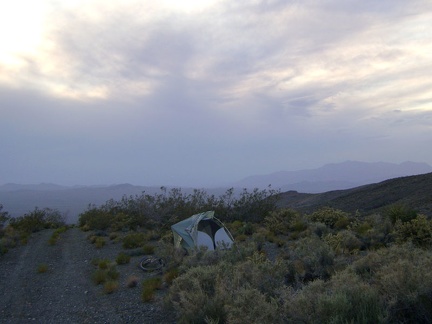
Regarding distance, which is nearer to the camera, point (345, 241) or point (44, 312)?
point (44, 312)

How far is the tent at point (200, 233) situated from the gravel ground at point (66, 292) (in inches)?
69.6

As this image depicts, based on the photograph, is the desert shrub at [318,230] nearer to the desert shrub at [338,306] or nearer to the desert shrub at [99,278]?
the desert shrub at [99,278]

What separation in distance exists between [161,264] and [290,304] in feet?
25.3

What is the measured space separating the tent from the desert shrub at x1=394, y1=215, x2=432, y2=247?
534cm

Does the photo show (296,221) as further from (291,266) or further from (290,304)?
(290,304)

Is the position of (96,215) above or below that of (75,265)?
above

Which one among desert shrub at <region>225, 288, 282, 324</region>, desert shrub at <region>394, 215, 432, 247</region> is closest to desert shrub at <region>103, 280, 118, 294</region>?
desert shrub at <region>225, 288, 282, 324</region>

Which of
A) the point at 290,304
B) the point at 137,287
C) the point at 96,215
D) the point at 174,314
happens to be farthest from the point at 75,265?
the point at 290,304

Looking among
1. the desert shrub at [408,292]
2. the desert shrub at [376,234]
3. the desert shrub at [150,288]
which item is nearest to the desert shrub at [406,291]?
the desert shrub at [408,292]

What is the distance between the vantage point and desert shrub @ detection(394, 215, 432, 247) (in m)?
11.8

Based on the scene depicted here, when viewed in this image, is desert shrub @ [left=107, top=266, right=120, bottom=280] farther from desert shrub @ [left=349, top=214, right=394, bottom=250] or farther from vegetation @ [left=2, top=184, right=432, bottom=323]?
desert shrub @ [left=349, top=214, right=394, bottom=250]

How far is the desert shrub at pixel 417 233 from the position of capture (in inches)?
466

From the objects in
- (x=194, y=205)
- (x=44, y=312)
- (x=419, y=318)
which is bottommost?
(x=44, y=312)

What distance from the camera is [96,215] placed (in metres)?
22.3
